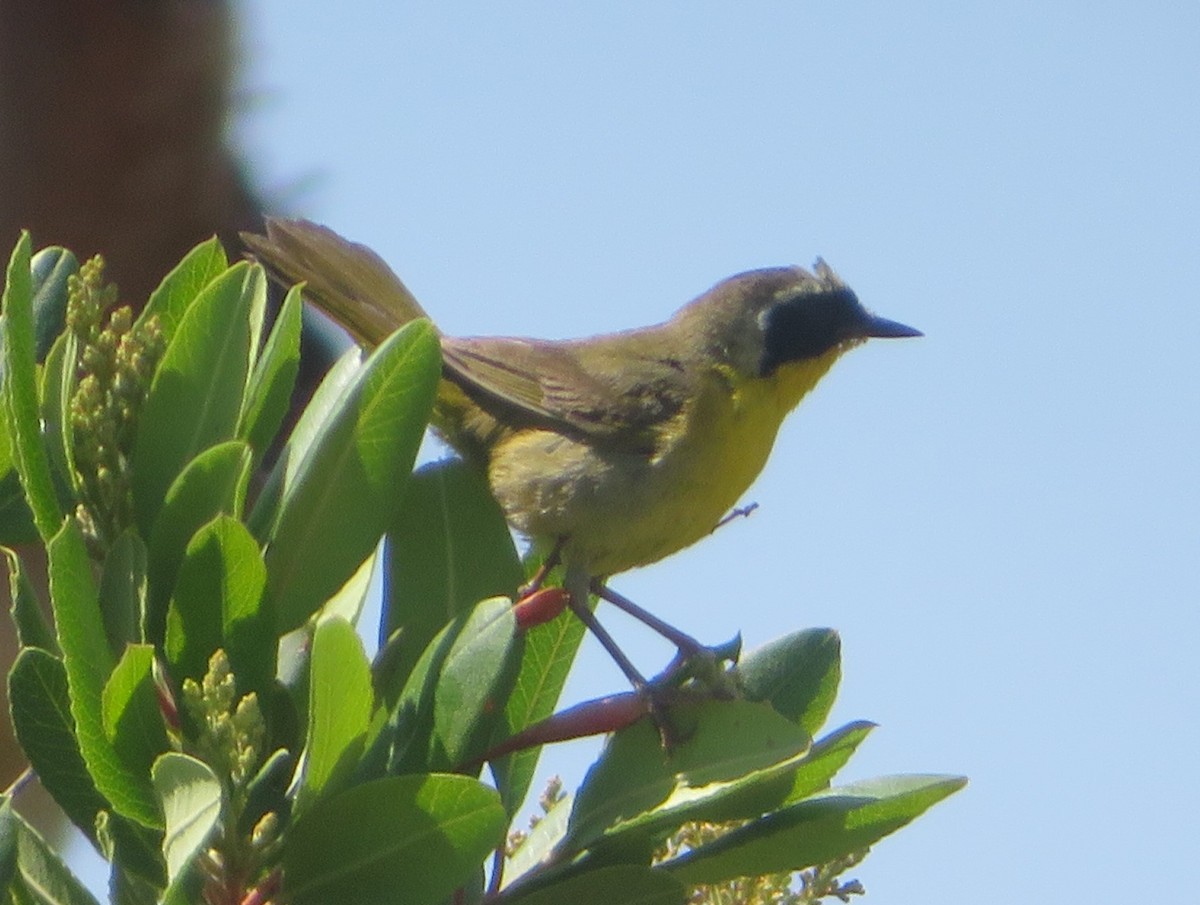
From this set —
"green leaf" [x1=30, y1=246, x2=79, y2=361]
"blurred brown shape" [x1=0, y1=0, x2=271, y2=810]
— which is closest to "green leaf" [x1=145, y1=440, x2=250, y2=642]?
"green leaf" [x1=30, y1=246, x2=79, y2=361]

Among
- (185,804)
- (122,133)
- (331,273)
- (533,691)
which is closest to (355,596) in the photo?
(533,691)

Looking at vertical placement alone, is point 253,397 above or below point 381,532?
above

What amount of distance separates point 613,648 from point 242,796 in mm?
1755

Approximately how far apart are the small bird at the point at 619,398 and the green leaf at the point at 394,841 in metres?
1.35

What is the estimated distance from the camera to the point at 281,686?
1.84 m

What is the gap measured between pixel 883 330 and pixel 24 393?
3.10 metres

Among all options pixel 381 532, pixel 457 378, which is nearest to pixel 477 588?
pixel 381 532

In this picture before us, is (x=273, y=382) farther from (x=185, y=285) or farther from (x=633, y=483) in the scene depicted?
(x=633, y=483)

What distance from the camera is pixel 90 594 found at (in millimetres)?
1618

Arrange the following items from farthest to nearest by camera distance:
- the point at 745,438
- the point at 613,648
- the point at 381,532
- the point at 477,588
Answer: the point at 745,438 → the point at 613,648 → the point at 477,588 → the point at 381,532

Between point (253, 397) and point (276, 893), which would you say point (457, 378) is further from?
point (276, 893)

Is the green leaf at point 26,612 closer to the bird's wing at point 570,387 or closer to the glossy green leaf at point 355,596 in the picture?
the glossy green leaf at point 355,596

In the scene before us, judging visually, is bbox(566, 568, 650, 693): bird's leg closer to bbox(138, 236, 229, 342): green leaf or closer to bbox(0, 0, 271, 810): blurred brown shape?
bbox(138, 236, 229, 342): green leaf

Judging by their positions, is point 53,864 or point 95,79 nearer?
point 53,864
